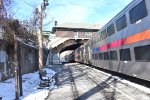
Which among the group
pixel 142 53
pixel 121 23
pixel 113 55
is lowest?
pixel 142 53

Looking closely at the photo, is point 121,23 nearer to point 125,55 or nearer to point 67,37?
point 125,55

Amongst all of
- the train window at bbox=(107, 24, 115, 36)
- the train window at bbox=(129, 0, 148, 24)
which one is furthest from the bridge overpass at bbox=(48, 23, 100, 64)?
the train window at bbox=(129, 0, 148, 24)

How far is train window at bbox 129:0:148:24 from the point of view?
12595 millimetres

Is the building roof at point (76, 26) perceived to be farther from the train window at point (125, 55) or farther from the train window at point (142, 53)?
the train window at point (142, 53)

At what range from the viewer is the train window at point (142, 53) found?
1227 centimetres

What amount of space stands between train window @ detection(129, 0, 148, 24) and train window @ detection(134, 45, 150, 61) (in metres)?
1.31

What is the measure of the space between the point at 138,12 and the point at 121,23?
3.38 m

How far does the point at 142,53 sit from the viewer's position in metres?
13.0

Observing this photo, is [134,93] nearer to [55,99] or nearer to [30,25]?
[55,99]

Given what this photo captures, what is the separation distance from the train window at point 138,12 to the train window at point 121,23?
1232 mm

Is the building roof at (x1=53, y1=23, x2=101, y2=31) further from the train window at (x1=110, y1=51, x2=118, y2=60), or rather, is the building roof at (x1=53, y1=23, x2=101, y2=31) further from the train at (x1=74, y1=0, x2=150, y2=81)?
the train at (x1=74, y1=0, x2=150, y2=81)

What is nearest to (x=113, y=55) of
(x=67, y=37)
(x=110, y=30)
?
(x=110, y=30)

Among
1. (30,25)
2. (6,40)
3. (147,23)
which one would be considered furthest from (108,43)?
(30,25)

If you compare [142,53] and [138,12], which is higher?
[138,12]
